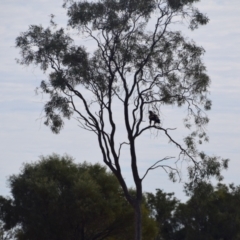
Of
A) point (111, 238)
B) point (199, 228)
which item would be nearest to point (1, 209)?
point (111, 238)

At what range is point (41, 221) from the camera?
45.3m

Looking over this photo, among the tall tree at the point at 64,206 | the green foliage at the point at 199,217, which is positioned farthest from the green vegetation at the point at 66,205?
the green foliage at the point at 199,217

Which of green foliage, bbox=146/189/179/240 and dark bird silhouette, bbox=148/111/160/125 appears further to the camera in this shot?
green foliage, bbox=146/189/179/240

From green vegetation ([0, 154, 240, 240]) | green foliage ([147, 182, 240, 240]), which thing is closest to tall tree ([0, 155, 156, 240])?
green vegetation ([0, 154, 240, 240])

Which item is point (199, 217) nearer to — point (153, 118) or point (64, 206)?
point (64, 206)

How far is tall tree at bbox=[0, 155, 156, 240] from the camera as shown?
45.4 m

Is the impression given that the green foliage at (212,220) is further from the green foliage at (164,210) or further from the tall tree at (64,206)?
the tall tree at (64,206)

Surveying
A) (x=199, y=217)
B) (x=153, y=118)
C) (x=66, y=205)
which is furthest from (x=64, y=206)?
(x=199, y=217)

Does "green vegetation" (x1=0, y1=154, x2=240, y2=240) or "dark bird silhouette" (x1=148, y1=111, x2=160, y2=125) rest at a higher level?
"green vegetation" (x1=0, y1=154, x2=240, y2=240)

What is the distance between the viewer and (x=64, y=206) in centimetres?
4541

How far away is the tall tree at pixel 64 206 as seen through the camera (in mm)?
45375

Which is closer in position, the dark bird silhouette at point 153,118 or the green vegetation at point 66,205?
the dark bird silhouette at point 153,118

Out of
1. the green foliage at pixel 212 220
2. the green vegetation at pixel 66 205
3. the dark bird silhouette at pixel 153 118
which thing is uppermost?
the green foliage at pixel 212 220

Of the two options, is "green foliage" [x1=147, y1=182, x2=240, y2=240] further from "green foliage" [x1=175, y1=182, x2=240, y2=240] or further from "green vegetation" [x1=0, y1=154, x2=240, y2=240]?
"green vegetation" [x1=0, y1=154, x2=240, y2=240]
